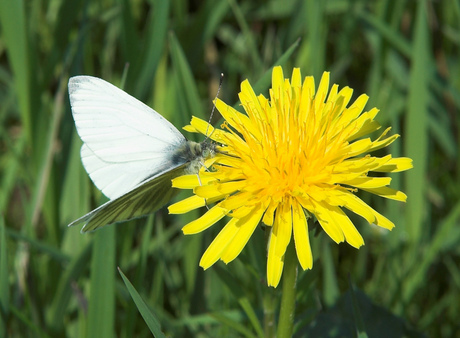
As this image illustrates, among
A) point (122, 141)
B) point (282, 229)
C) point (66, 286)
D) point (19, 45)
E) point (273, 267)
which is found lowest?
point (66, 286)

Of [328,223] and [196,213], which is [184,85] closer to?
[196,213]

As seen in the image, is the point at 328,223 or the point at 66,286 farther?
the point at 66,286

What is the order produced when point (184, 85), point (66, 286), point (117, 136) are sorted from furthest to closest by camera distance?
1. point (184, 85)
2. point (66, 286)
3. point (117, 136)

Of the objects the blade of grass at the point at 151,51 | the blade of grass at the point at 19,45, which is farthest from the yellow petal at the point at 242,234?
the blade of grass at the point at 19,45

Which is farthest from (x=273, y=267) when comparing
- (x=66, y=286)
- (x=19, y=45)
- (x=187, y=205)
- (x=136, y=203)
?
(x=19, y=45)

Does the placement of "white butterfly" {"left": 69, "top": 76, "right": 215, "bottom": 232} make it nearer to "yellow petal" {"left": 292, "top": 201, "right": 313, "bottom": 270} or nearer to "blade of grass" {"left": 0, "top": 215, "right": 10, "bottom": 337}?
"blade of grass" {"left": 0, "top": 215, "right": 10, "bottom": 337}

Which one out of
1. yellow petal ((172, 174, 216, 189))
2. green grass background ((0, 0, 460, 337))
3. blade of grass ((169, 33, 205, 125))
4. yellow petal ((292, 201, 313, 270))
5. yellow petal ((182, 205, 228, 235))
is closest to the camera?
yellow petal ((292, 201, 313, 270))

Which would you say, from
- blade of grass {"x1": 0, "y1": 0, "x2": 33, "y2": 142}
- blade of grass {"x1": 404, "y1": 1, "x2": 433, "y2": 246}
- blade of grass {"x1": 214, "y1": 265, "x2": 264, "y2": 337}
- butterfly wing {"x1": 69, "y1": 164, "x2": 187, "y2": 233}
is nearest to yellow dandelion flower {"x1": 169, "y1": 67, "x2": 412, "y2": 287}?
butterfly wing {"x1": 69, "y1": 164, "x2": 187, "y2": 233}
